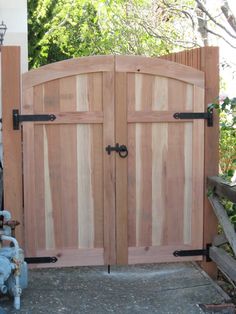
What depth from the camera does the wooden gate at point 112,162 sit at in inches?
186

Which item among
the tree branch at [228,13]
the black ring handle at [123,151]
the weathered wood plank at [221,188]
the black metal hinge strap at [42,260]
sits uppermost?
the tree branch at [228,13]

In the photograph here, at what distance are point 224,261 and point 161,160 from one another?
3.25 feet

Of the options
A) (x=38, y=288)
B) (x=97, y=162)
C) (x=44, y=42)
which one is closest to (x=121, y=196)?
(x=97, y=162)

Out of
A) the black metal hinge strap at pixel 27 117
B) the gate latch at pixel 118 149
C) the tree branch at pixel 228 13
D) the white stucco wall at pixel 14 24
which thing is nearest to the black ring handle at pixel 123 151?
the gate latch at pixel 118 149

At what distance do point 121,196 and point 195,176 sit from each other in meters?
0.67

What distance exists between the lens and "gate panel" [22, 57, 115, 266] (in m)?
4.72

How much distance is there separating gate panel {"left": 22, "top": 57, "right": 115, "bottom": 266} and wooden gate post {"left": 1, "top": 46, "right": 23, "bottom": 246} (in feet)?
0.21

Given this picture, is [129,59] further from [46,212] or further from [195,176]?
[46,212]

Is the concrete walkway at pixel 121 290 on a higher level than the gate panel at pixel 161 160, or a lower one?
lower

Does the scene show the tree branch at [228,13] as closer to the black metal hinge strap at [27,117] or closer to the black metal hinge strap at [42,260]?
the black metal hinge strap at [27,117]

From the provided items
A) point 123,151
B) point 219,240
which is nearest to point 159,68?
point 123,151

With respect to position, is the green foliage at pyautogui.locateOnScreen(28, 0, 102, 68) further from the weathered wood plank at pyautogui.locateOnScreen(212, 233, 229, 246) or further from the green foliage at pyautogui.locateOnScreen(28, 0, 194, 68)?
the weathered wood plank at pyautogui.locateOnScreen(212, 233, 229, 246)

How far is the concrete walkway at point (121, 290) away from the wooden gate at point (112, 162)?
0.15 metres

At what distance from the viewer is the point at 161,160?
16.1 ft
